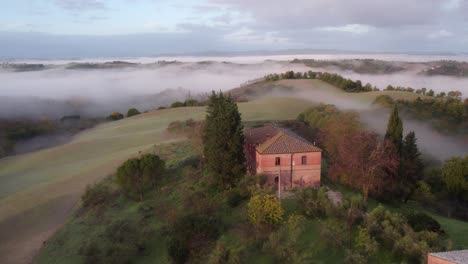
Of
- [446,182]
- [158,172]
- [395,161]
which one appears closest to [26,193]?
[158,172]

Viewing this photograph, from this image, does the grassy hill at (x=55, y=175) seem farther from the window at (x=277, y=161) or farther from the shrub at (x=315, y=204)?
the shrub at (x=315, y=204)

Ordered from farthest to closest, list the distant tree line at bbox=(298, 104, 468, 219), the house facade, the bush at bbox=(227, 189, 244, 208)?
the house facade < the distant tree line at bbox=(298, 104, 468, 219) < the bush at bbox=(227, 189, 244, 208)

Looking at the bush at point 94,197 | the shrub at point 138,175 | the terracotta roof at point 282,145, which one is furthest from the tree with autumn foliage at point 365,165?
the bush at point 94,197

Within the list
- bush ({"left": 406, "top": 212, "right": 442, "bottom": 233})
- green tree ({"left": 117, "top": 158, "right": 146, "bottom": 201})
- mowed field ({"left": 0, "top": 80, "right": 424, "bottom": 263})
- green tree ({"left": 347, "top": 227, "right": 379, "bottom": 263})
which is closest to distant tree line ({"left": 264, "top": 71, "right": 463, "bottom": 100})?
mowed field ({"left": 0, "top": 80, "right": 424, "bottom": 263})

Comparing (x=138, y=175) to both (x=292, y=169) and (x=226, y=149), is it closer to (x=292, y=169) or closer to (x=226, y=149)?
(x=226, y=149)

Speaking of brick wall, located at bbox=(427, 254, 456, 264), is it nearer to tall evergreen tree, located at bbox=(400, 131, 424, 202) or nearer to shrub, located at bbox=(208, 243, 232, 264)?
shrub, located at bbox=(208, 243, 232, 264)

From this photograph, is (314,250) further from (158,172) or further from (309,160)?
(158,172)
